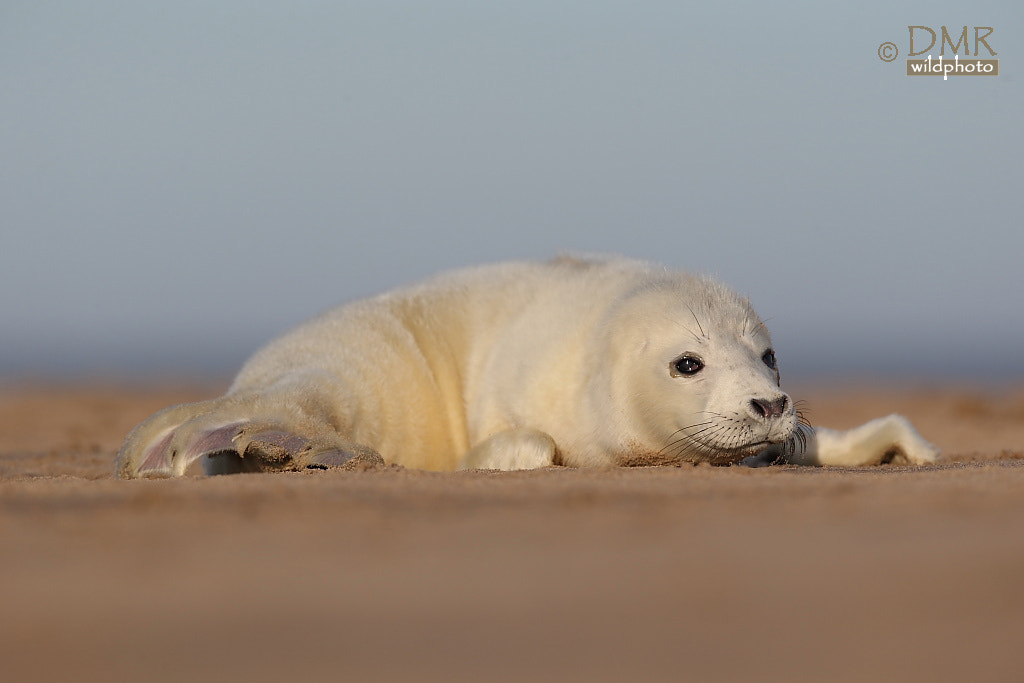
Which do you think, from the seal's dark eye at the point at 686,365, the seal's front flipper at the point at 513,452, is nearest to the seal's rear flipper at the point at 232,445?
the seal's front flipper at the point at 513,452

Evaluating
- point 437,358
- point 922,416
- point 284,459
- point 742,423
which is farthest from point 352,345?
point 922,416

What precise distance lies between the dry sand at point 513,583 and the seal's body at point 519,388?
32.9 inches

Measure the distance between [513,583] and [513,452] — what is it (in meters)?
2.17

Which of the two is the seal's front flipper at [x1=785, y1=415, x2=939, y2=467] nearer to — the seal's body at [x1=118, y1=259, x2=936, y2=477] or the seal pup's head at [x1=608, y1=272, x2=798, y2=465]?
the seal's body at [x1=118, y1=259, x2=936, y2=477]

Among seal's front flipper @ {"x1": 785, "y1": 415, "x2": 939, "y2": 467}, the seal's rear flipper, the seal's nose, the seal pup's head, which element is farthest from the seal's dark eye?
the seal's rear flipper

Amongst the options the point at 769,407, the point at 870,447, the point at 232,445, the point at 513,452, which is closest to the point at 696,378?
the point at 769,407

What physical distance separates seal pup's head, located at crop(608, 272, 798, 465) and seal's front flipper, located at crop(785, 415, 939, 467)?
65 cm

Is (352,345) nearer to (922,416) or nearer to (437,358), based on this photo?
(437,358)

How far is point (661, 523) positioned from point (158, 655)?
1.23 metres

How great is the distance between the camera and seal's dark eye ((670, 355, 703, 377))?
4254mm

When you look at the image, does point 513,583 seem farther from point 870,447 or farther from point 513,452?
point 870,447

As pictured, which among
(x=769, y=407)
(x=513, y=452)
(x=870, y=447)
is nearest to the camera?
(x=769, y=407)

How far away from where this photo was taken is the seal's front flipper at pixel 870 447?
4.89 m

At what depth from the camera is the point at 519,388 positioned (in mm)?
4711
